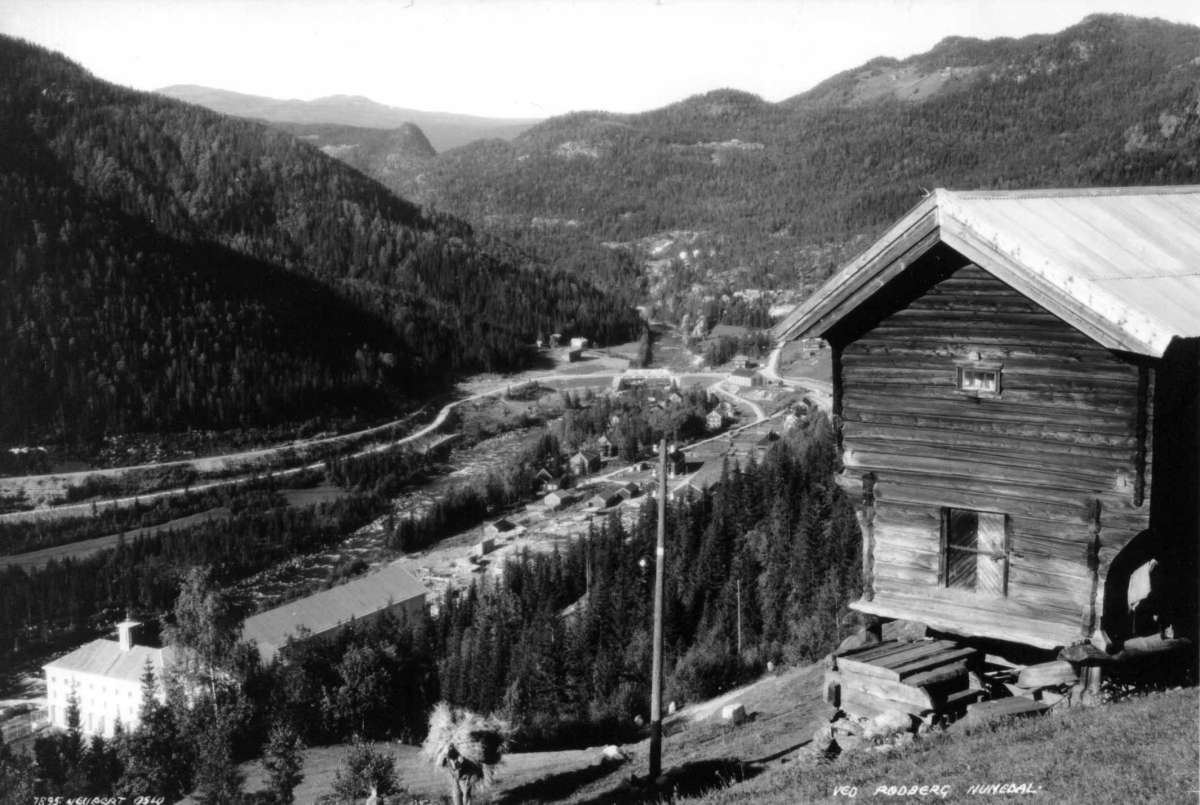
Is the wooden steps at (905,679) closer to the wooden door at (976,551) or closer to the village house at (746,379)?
the wooden door at (976,551)

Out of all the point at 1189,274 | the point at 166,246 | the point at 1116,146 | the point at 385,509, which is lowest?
the point at 385,509

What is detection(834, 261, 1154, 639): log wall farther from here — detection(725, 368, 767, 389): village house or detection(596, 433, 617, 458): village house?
detection(725, 368, 767, 389): village house

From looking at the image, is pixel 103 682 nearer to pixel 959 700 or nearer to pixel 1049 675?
pixel 959 700

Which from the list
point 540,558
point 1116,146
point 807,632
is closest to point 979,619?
point 807,632

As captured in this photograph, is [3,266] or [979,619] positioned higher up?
[3,266]

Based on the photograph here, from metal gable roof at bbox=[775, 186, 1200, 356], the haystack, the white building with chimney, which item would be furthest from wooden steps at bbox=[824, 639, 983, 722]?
the white building with chimney

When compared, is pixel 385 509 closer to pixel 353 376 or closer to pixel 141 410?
pixel 141 410

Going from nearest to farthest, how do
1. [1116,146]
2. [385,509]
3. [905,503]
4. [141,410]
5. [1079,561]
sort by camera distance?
[1079,561] < [905,503] < [385,509] < [141,410] < [1116,146]
